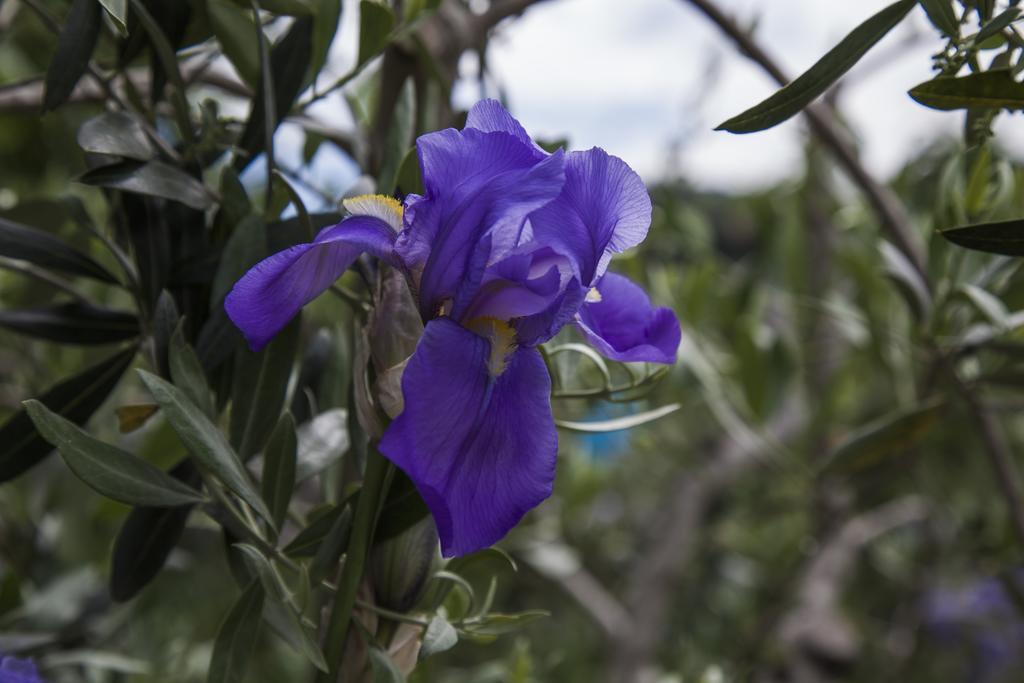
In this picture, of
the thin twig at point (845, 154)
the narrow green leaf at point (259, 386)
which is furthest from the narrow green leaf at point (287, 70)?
the thin twig at point (845, 154)

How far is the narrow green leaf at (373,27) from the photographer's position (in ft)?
1.61

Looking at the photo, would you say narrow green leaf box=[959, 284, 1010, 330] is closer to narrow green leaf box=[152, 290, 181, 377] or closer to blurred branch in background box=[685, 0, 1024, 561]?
blurred branch in background box=[685, 0, 1024, 561]

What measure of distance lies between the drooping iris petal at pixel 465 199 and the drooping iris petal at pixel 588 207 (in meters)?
0.01

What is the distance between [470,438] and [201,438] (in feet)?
0.38

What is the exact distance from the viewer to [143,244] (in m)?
0.47

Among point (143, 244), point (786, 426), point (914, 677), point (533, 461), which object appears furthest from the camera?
point (914, 677)

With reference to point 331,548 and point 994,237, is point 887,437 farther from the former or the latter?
point 331,548

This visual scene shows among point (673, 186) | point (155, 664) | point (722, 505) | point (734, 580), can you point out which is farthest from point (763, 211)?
point (155, 664)

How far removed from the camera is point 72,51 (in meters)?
0.43

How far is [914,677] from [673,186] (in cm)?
105

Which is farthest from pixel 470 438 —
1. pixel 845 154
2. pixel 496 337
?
pixel 845 154

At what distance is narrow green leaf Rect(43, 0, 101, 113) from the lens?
429 mm

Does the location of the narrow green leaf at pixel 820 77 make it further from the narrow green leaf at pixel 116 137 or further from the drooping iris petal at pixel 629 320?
the narrow green leaf at pixel 116 137

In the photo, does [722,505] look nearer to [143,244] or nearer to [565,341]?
[565,341]
